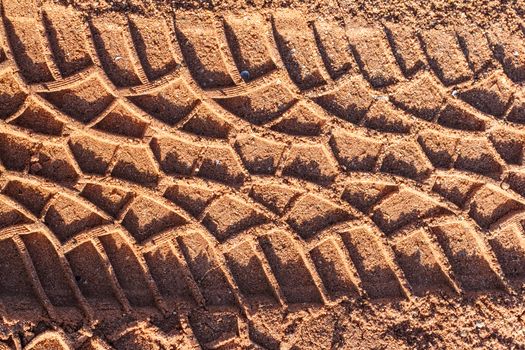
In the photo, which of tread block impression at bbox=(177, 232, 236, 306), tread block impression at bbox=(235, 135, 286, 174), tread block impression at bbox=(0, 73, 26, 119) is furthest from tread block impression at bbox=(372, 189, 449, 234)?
tread block impression at bbox=(0, 73, 26, 119)

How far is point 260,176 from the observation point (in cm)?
324

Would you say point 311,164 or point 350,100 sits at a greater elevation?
point 350,100

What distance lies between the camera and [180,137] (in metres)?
3.19

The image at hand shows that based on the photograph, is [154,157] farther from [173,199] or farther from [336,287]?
[336,287]

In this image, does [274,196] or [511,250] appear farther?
[511,250]

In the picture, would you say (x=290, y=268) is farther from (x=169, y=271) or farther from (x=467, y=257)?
(x=467, y=257)

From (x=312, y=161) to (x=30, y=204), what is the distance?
1.81m

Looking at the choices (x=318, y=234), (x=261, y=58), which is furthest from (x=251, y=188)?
(x=261, y=58)

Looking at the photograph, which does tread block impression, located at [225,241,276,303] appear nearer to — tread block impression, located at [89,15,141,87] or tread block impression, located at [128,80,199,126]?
tread block impression, located at [128,80,199,126]

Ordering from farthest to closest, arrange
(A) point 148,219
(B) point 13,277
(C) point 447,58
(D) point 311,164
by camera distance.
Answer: (C) point 447,58 → (D) point 311,164 → (A) point 148,219 → (B) point 13,277

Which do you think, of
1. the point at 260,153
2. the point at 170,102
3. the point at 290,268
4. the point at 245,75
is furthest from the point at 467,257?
the point at 170,102

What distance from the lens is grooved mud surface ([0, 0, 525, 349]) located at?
3109 millimetres

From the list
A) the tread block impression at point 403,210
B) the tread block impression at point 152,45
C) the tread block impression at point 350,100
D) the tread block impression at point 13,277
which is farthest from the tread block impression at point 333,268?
the tread block impression at point 13,277

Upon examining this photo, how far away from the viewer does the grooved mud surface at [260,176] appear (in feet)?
10.2
